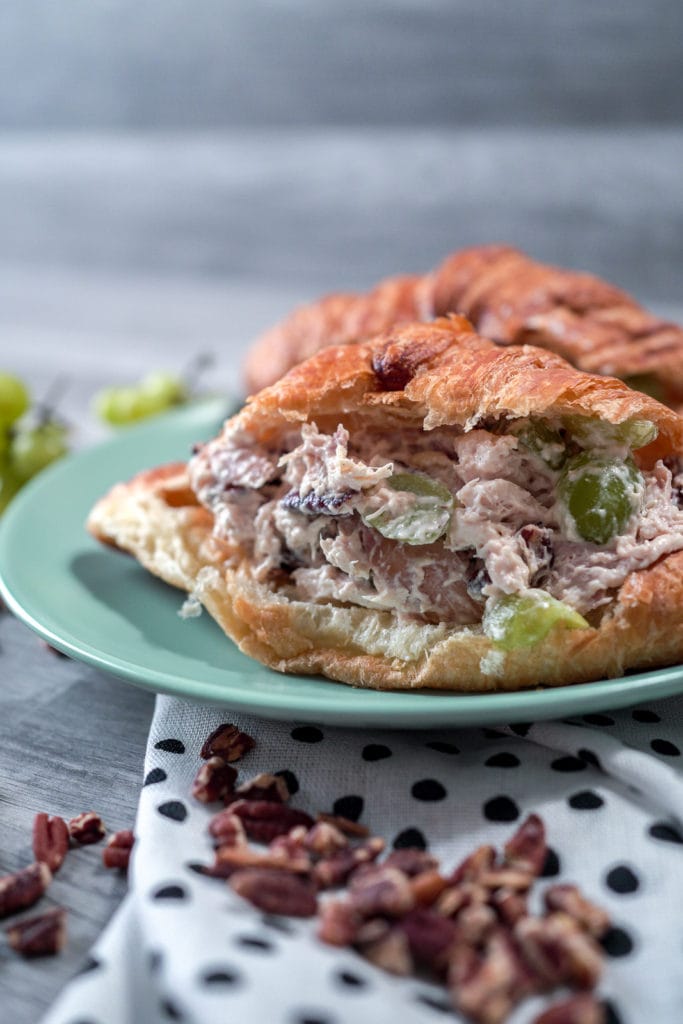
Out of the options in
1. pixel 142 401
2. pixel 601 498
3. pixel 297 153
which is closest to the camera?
pixel 601 498

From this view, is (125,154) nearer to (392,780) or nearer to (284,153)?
(284,153)

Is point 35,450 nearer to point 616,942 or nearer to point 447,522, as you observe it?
point 447,522

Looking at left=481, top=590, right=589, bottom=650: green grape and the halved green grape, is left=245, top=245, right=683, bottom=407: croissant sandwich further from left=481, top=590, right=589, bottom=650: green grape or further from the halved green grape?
left=481, top=590, right=589, bottom=650: green grape

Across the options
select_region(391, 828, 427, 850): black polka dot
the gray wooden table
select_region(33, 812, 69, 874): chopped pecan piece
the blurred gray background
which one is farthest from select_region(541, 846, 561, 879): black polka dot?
the blurred gray background

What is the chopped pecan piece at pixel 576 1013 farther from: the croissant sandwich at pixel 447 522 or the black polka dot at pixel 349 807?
the croissant sandwich at pixel 447 522

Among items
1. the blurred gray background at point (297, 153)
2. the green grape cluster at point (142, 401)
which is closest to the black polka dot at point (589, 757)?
the green grape cluster at point (142, 401)

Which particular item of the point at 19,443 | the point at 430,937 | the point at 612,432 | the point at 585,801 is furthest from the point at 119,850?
the point at 19,443

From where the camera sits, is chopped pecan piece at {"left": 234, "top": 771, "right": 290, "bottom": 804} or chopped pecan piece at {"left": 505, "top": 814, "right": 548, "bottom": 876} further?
chopped pecan piece at {"left": 234, "top": 771, "right": 290, "bottom": 804}
